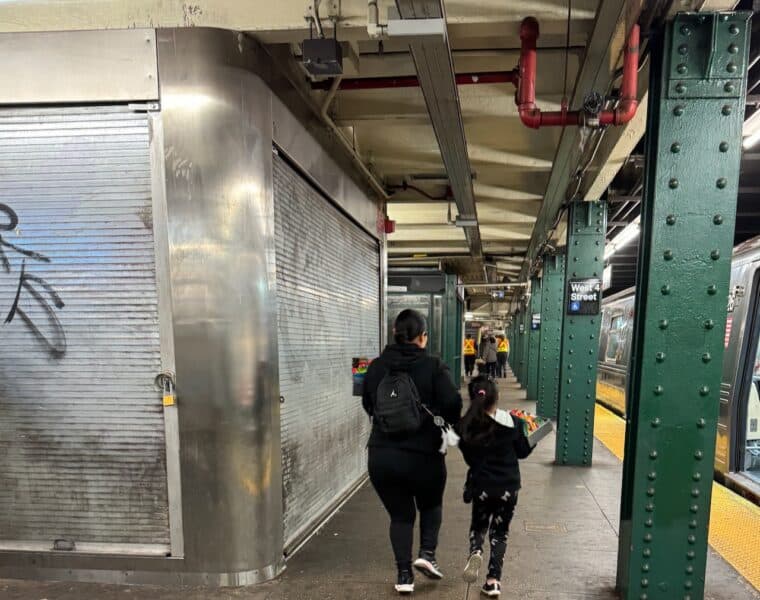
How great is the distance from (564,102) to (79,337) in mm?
3427

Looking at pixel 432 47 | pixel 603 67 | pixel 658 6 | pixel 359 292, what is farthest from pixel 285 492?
pixel 658 6

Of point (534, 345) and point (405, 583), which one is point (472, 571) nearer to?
point (405, 583)

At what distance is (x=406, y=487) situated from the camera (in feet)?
9.00

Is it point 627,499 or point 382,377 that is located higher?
point 382,377

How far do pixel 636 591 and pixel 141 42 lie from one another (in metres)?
4.21

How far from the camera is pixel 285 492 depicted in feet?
11.0

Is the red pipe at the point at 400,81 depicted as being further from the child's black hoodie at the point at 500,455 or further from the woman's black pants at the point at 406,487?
the woman's black pants at the point at 406,487

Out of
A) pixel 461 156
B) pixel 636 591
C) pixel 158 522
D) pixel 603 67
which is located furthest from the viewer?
pixel 461 156

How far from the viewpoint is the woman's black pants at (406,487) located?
2.69 metres

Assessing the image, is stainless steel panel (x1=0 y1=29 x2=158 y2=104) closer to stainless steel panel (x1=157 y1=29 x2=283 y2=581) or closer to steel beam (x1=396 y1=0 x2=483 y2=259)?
stainless steel panel (x1=157 y1=29 x2=283 y2=581)

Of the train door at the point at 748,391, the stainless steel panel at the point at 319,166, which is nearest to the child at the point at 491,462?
the stainless steel panel at the point at 319,166

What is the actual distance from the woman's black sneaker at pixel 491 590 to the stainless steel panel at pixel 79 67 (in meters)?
3.56

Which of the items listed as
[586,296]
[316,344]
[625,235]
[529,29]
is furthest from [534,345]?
[529,29]

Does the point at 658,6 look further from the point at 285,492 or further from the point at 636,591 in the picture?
the point at 285,492
